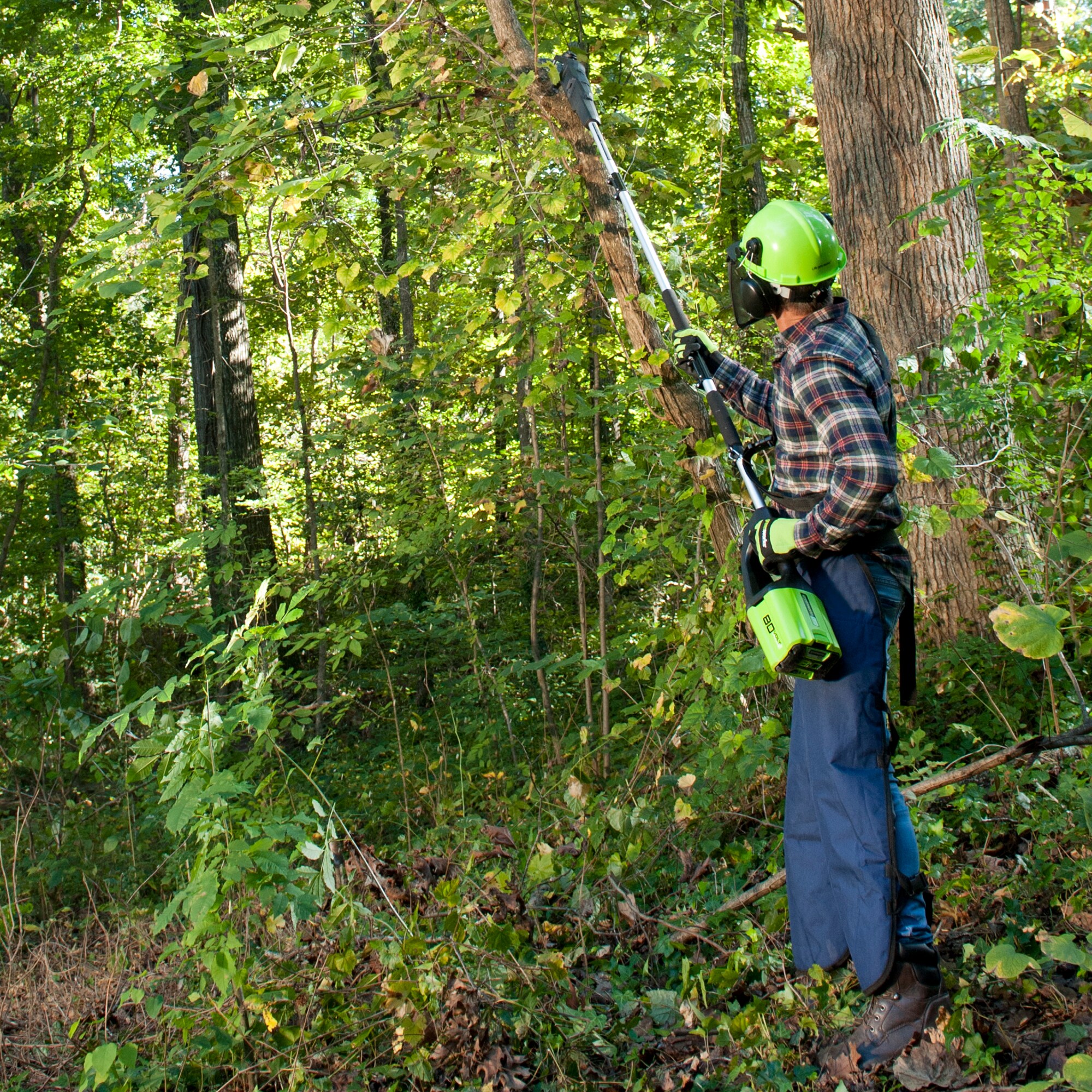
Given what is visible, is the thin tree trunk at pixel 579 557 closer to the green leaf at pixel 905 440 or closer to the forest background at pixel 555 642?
the forest background at pixel 555 642

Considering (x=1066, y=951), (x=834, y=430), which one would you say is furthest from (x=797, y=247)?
(x=1066, y=951)

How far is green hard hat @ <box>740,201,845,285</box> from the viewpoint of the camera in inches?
116

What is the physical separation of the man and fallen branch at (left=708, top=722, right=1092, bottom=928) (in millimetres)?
535

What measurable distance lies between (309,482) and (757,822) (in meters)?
4.64

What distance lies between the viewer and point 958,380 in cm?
405

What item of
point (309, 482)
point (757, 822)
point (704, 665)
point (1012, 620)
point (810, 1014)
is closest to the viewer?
point (1012, 620)

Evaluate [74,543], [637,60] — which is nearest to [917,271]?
[637,60]

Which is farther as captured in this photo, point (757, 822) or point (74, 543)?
point (74, 543)

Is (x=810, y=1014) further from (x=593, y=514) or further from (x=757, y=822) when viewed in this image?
(x=593, y=514)

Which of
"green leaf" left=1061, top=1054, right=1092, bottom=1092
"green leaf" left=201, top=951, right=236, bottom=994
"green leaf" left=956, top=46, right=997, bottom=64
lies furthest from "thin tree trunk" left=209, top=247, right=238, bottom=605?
"green leaf" left=1061, top=1054, right=1092, bottom=1092

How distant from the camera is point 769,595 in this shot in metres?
2.86

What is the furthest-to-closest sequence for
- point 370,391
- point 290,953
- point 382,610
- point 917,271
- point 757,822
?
point 382,610, point 370,391, point 917,271, point 757,822, point 290,953

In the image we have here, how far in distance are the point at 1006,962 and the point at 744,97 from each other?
8378 mm

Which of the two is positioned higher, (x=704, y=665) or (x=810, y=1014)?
(x=704, y=665)
